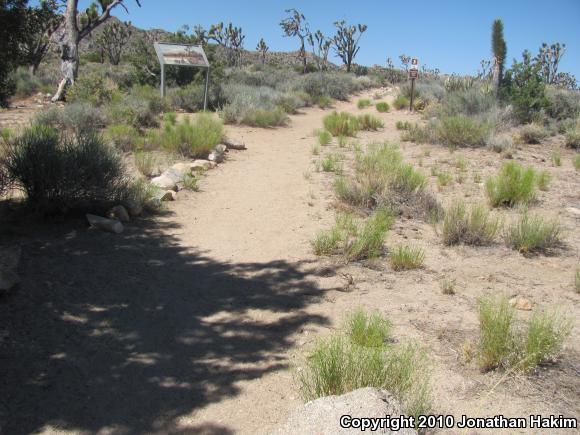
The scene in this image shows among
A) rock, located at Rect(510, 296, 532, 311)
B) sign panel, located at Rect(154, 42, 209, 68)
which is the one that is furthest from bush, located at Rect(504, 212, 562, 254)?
sign panel, located at Rect(154, 42, 209, 68)

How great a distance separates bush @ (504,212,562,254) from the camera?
5.57 metres

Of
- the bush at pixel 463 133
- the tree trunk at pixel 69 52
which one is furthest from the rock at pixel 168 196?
the tree trunk at pixel 69 52

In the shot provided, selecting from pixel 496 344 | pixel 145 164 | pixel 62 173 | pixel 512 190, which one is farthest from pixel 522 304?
pixel 145 164

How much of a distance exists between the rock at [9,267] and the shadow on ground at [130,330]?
120mm

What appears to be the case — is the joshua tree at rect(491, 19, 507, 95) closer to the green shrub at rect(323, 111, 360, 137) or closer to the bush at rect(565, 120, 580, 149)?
the bush at rect(565, 120, 580, 149)

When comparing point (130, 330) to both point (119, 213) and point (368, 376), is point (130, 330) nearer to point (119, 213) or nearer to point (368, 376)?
point (368, 376)

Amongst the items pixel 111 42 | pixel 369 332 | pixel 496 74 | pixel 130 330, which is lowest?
pixel 130 330

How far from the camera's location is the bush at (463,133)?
12.2 metres

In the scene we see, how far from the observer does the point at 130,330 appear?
155 inches

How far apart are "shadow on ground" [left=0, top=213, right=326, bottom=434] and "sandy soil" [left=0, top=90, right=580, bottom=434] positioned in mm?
12

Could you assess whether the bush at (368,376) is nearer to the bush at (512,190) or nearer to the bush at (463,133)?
the bush at (512,190)

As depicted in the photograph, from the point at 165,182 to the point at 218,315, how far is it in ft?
13.0

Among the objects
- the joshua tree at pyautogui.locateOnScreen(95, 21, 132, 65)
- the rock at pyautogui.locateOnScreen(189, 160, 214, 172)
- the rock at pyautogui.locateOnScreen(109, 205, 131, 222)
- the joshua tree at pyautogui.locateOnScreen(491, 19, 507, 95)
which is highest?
the joshua tree at pyautogui.locateOnScreen(95, 21, 132, 65)

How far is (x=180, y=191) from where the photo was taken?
786 centimetres
